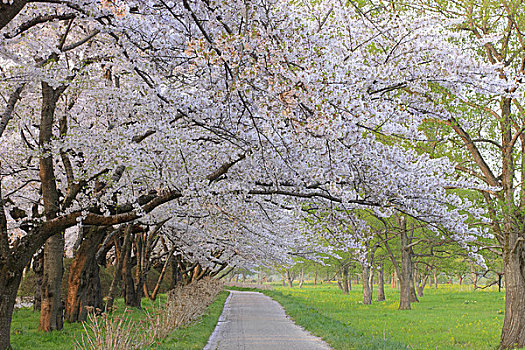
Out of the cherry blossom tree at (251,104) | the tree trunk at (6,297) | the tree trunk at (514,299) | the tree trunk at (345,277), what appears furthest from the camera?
the tree trunk at (345,277)

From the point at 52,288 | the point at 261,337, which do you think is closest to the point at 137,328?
the point at 52,288

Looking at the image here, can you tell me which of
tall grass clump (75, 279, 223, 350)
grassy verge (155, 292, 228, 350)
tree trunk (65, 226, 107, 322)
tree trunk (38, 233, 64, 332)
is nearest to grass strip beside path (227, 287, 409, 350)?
grassy verge (155, 292, 228, 350)

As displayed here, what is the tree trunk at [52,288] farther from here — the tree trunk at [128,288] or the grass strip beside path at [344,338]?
the tree trunk at [128,288]

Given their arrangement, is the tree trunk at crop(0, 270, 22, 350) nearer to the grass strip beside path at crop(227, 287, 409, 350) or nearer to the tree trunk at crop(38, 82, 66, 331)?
the tree trunk at crop(38, 82, 66, 331)

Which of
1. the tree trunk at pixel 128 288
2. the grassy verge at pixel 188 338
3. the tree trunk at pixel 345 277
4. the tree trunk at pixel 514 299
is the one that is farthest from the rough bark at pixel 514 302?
the tree trunk at pixel 345 277

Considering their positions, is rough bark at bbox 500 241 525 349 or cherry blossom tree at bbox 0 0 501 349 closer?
cherry blossom tree at bbox 0 0 501 349

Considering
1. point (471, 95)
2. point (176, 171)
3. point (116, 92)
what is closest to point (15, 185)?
point (116, 92)

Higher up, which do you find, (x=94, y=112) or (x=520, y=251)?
(x=94, y=112)

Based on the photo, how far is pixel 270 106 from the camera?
171 inches

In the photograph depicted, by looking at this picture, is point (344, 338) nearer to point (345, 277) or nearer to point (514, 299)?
point (514, 299)

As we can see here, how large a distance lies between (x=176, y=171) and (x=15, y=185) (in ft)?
22.5

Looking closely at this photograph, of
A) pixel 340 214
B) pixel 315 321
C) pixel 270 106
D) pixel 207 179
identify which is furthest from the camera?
pixel 315 321

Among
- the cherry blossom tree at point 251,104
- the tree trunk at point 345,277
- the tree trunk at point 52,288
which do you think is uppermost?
the cherry blossom tree at point 251,104

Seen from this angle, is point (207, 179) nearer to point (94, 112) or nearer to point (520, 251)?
point (94, 112)
